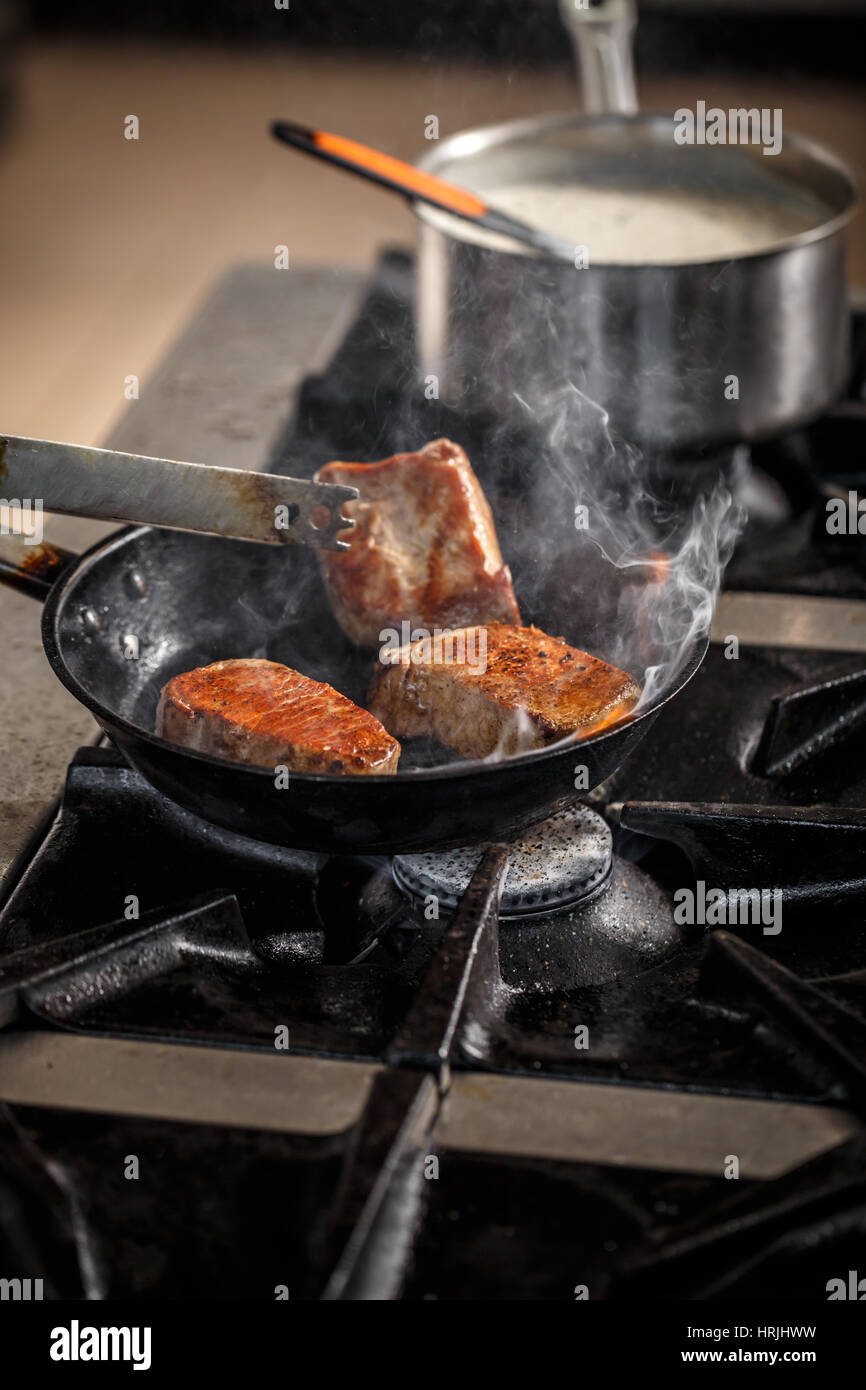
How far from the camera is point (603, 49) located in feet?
7.98

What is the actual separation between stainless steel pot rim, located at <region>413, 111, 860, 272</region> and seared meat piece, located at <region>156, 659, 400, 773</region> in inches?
30.8

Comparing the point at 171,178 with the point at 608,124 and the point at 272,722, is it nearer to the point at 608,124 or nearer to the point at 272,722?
the point at 608,124

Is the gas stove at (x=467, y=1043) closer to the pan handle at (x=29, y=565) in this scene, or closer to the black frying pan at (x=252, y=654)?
the black frying pan at (x=252, y=654)

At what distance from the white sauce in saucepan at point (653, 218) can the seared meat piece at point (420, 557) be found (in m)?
0.59

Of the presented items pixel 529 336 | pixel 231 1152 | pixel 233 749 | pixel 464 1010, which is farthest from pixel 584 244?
pixel 231 1152

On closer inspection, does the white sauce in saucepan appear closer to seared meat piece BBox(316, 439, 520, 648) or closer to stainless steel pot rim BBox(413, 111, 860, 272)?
stainless steel pot rim BBox(413, 111, 860, 272)

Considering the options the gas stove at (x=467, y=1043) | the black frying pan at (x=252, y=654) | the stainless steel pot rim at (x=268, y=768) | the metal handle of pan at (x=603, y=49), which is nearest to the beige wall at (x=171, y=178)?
the metal handle of pan at (x=603, y=49)

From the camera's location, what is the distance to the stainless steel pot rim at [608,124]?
194cm

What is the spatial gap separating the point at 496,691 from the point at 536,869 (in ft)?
A: 0.70

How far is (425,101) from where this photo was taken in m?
7.38

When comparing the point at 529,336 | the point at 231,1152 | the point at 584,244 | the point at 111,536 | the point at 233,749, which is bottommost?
the point at 231,1152

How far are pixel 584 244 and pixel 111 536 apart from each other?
98 cm

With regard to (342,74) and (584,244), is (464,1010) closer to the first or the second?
(584,244)

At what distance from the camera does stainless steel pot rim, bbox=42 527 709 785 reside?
130cm
